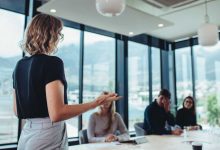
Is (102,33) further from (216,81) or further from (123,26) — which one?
(216,81)

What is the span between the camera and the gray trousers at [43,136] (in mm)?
1001

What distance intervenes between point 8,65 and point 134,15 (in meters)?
2.02

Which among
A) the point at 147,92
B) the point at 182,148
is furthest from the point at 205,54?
the point at 182,148

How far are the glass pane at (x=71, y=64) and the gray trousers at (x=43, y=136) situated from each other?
3.16 metres

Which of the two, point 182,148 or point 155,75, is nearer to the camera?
point 182,148

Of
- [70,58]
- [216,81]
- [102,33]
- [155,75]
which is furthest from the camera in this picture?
[155,75]

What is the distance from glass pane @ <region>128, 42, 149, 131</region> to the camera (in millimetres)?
5339

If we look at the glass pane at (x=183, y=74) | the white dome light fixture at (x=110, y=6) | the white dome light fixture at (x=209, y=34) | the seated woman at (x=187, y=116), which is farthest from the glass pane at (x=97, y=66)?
the white dome light fixture at (x=110, y=6)

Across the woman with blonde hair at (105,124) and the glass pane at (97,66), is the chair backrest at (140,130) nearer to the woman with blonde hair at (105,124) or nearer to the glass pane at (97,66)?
the woman with blonde hair at (105,124)

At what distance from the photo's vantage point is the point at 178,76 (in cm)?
613

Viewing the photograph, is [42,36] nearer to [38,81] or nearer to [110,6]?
[38,81]

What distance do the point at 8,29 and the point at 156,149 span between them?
285cm

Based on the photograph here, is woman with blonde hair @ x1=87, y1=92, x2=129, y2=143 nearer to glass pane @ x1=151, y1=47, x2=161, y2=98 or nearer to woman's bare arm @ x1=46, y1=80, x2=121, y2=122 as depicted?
woman's bare arm @ x1=46, y1=80, x2=121, y2=122

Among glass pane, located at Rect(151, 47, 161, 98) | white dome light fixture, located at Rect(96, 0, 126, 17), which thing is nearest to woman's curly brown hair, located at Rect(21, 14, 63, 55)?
white dome light fixture, located at Rect(96, 0, 126, 17)
